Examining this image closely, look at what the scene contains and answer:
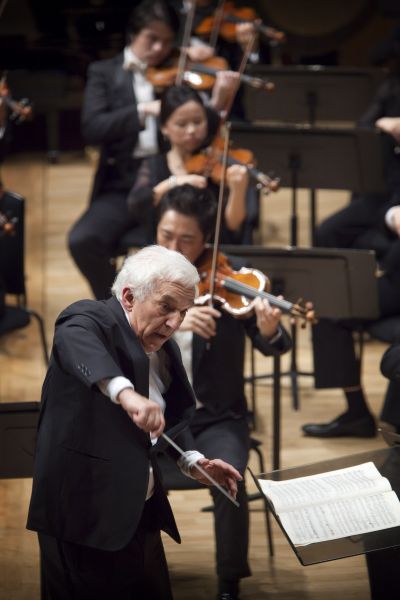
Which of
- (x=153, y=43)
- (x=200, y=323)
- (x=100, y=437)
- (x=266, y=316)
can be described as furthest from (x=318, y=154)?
(x=100, y=437)

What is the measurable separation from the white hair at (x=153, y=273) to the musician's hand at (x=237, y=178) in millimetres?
1750

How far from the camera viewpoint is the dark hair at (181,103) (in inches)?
161

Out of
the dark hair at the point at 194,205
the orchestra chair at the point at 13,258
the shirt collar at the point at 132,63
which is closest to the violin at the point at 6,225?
the orchestra chair at the point at 13,258

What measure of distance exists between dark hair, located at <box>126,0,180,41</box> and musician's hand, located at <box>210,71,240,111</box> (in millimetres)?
323

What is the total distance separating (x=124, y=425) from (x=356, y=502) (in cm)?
53

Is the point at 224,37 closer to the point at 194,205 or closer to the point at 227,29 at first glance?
the point at 227,29

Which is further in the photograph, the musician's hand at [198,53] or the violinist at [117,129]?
the musician's hand at [198,53]

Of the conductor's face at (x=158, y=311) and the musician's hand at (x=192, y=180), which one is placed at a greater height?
the musician's hand at (x=192, y=180)

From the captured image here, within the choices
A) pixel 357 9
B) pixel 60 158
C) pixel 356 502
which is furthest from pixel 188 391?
pixel 357 9

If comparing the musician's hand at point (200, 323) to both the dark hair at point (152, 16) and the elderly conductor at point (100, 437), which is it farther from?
the dark hair at point (152, 16)

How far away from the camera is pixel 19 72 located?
19.7 ft

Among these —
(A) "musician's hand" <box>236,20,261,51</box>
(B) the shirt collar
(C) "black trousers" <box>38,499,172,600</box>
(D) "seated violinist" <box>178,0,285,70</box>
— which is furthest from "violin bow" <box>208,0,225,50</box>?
(C) "black trousers" <box>38,499,172,600</box>

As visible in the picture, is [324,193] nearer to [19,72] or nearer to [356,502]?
[19,72]

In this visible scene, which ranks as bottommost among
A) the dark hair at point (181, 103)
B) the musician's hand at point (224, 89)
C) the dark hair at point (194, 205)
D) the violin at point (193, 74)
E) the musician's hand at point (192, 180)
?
the dark hair at point (194, 205)
